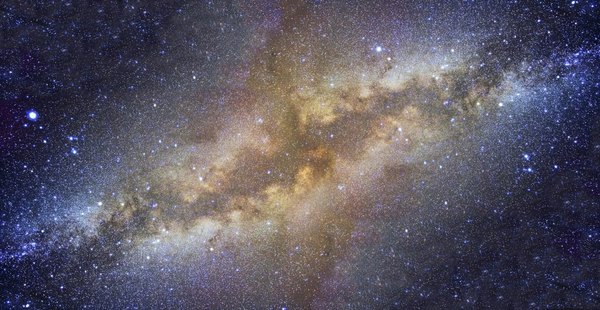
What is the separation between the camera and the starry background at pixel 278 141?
15.0 feet

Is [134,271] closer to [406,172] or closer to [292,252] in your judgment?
[292,252]

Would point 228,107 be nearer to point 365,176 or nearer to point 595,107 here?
point 365,176

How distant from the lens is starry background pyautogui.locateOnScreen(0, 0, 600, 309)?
15.0ft

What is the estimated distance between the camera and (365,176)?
16.2 feet

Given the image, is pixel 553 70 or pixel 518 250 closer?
pixel 553 70

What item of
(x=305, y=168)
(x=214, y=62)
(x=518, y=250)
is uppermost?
(x=214, y=62)

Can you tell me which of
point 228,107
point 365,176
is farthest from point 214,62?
point 365,176

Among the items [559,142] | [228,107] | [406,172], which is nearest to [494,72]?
[559,142]

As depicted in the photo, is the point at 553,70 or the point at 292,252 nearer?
the point at 553,70

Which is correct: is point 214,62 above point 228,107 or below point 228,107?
above

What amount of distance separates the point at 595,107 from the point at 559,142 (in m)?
0.64

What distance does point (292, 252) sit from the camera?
16.8 feet

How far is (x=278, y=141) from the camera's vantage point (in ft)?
15.8

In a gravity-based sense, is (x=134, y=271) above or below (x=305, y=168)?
below
